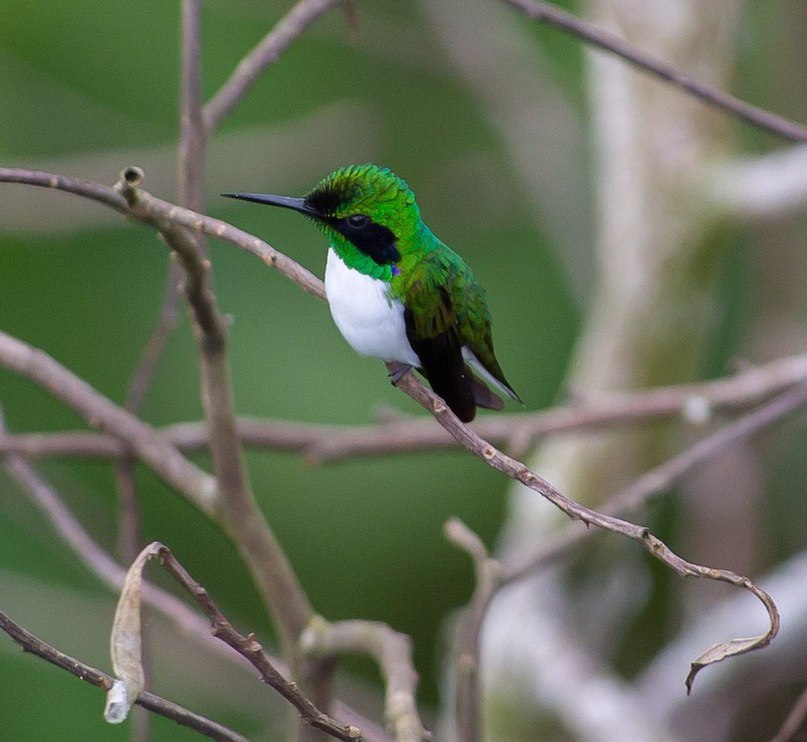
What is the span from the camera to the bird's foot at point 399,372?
79 centimetres

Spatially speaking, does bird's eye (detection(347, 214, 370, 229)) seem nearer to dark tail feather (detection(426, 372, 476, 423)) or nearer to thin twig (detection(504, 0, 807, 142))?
dark tail feather (detection(426, 372, 476, 423))

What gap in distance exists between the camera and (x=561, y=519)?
1.91 m

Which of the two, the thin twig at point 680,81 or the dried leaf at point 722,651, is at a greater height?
the thin twig at point 680,81

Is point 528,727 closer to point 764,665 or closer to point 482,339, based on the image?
point 764,665

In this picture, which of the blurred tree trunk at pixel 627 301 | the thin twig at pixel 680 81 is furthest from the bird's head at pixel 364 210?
the blurred tree trunk at pixel 627 301

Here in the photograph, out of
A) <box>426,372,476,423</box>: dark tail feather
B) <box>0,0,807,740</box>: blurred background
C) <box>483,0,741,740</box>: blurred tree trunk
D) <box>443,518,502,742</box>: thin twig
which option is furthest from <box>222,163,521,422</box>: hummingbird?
<box>0,0,807,740</box>: blurred background

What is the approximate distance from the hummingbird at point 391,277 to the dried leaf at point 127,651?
25 centimetres

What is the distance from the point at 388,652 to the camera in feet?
2.89

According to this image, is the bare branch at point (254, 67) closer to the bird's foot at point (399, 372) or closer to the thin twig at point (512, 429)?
the bird's foot at point (399, 372)

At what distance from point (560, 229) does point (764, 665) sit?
1.37m

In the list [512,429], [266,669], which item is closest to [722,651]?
[266,669]

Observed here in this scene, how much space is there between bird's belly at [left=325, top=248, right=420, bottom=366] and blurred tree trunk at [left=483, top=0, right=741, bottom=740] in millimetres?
969

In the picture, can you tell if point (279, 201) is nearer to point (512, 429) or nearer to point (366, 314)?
point (366, 314)

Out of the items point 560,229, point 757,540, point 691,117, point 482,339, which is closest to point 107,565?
point 482,339
